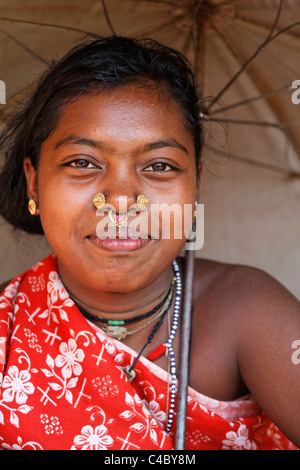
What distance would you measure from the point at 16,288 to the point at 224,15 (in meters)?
1.27

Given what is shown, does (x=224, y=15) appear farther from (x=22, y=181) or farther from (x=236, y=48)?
(x=22, y=181)

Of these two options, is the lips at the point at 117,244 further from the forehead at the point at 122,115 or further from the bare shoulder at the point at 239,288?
the bare shoulder at the point at 239,288

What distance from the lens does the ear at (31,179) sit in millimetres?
2010

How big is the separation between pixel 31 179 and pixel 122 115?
492 mm

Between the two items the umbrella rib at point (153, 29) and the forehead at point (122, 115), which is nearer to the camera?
the forehead at point (122, 115)

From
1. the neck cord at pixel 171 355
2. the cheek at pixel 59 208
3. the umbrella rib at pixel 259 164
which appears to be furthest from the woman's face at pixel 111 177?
the umbrella rib at pixel 259 164

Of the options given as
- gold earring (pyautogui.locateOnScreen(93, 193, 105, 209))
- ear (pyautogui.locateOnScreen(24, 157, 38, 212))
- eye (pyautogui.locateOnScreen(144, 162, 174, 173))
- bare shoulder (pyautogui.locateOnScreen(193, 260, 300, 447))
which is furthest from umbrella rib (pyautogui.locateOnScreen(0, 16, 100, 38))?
bare shoulder (pyautogui.locateOnScreen(193, 260, 300, 447))

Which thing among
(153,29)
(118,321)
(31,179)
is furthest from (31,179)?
(153,29)

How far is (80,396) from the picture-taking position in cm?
179

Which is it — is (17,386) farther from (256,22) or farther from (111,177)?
(256,22)

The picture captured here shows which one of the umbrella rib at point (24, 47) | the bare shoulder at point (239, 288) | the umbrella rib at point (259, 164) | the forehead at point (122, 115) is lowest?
the bare shoulder at point (239, 288)

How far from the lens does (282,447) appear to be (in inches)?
81.4

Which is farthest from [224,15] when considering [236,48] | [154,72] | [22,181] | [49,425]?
[49,425]

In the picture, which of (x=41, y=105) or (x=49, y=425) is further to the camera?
(x=41, y=105)
